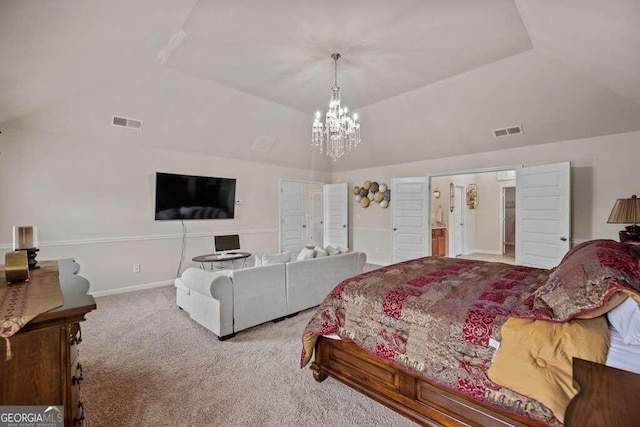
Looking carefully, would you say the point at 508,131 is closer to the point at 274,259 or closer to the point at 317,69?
the point at 317,69

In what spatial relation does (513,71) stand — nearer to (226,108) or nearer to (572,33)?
(572,33)

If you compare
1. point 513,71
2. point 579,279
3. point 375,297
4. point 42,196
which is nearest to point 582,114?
point 513,71

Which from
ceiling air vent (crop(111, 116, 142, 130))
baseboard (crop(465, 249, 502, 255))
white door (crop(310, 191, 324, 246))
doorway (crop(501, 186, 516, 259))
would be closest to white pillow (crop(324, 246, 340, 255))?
ceiling air vent (crop(111, 116, 142, 130))

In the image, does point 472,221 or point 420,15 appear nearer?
point 420,15

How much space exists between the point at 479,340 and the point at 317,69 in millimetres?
3437

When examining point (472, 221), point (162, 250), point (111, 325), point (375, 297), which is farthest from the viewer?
point (472, 221)

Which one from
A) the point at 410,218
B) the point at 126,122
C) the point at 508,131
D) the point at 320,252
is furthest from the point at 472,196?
the point at 126,122

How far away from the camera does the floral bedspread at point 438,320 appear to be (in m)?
1.46

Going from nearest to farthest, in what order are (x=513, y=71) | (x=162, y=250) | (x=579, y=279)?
(x=579, y=279) < (x=513, y=71) < (x=162, y=250)

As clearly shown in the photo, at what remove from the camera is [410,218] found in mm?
6043

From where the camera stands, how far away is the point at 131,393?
6.73ft

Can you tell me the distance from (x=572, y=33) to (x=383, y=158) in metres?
4.07

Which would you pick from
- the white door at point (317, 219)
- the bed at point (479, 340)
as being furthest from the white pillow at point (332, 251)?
the white door at point (317, 219)

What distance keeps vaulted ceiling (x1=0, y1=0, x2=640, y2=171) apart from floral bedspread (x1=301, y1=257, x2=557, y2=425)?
2055 millimetres
